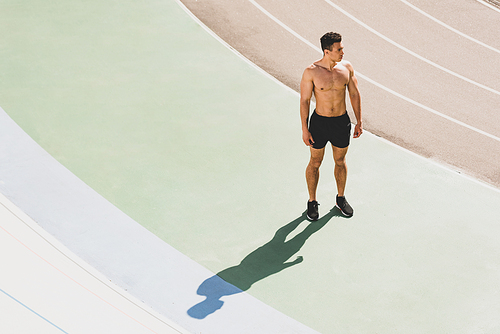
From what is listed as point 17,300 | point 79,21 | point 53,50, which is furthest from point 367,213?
point 79,21

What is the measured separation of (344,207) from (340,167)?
551 mm

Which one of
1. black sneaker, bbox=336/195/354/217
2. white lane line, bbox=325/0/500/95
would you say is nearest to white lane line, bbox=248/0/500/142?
white lane line, bbox=325/0/500/95

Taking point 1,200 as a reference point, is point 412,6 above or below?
above

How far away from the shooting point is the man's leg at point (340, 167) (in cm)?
616

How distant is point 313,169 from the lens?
6199 mm

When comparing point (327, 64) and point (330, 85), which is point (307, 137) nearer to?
point (330, 85)

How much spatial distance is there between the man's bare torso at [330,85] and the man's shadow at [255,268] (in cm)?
149

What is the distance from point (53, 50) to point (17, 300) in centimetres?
581

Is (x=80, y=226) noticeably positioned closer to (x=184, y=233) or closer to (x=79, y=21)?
(x=184, y=233)

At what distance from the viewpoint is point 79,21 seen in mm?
10477

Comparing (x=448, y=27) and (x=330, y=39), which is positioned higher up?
(x=330, y=39)

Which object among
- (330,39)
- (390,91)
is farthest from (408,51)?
(330,39)

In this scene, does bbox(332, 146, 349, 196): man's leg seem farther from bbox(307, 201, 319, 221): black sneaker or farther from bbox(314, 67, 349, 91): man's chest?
bbox(314, 67, 349, 91): man's chest

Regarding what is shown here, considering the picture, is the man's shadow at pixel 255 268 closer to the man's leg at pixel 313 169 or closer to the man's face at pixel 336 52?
the man's leg at pixel 313 169
